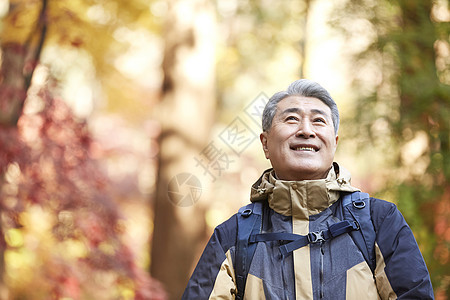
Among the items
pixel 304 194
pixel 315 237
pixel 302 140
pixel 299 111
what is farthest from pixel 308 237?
pixel 299 111

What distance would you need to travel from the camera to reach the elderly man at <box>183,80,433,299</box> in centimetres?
157

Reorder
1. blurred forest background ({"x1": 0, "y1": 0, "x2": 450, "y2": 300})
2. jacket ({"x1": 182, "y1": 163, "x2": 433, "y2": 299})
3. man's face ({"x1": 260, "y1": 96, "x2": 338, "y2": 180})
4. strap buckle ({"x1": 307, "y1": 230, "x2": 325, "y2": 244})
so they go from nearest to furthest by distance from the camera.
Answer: jacket ({"x1": 182, "y1": 163, "x2": 433, "y2": 299})
strap buckle ({"x1": 307, "y1": 230, "x2": 325, "y2": 244})
man's face ({"x1": 260, "y1": 96, "x2": 338, "y2": 180})
blurred forest background ({"x1": 0, "y1": 0, "x2": 450, "y2": 300})

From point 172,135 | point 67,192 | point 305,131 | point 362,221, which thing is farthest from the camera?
point 172,135

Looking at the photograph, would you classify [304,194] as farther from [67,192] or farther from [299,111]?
[67,192]

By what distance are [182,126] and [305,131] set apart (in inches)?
135

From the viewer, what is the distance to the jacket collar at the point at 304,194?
5.60ft

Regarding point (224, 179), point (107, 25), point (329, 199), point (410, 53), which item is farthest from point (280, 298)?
point (224, 179)

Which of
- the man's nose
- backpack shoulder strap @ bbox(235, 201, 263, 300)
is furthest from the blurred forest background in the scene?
the man's nose

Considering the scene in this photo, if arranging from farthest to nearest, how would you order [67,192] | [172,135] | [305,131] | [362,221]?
[172,135]
[67,192]
[305,131]
[362,221]

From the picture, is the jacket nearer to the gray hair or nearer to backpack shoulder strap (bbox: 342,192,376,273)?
backpack shoulder strap (bbox: 342,192,376,273)

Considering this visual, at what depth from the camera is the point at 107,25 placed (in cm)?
632

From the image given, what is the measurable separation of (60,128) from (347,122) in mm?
2667

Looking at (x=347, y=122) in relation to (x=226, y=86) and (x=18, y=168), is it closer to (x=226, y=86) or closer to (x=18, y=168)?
(x=18, y=168)

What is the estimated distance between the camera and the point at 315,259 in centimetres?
165
